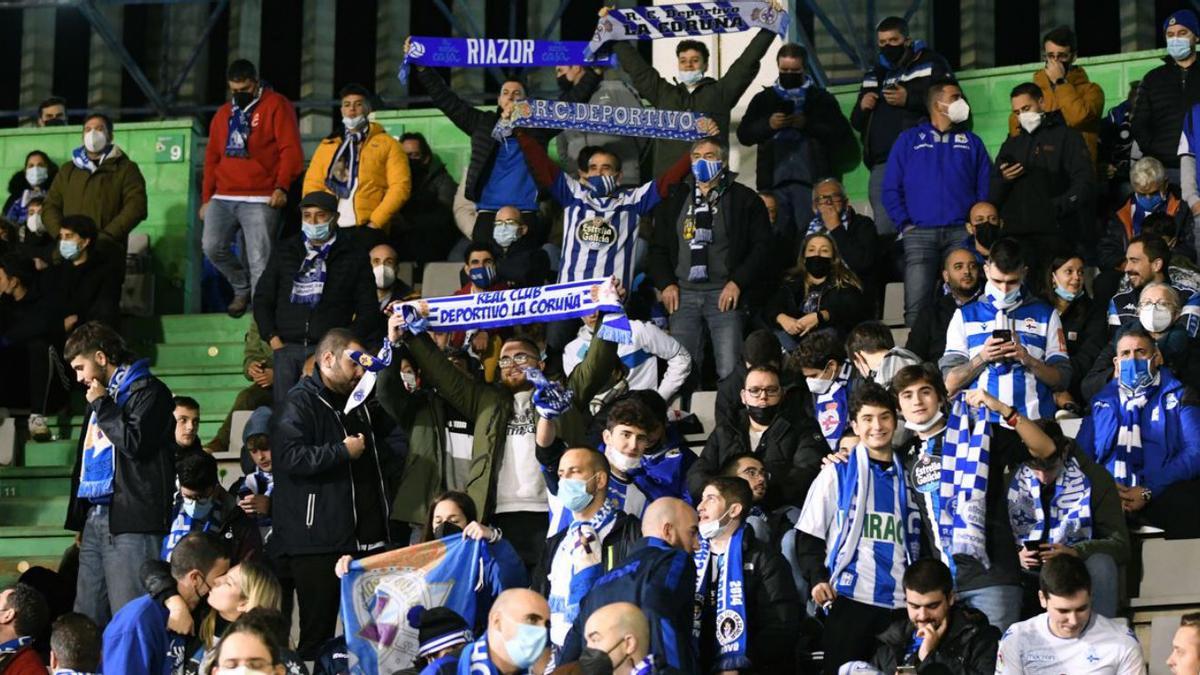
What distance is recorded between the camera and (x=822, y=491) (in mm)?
11234

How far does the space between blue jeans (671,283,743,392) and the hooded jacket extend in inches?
172

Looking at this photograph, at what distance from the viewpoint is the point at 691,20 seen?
17.0 m

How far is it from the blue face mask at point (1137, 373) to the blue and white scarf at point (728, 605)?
9.56 ft

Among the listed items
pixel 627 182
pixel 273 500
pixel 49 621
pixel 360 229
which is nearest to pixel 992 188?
pixel 627 182

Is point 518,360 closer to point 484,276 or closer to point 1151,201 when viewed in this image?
point 484,276

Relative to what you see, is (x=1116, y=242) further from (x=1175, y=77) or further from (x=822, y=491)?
(x=822, y=491)

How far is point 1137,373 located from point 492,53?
234 inches

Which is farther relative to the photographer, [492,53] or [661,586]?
[492,53]

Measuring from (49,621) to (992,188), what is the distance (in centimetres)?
714

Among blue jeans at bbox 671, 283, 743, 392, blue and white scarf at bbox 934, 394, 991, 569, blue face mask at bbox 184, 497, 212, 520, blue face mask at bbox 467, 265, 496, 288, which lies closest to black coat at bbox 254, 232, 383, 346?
blue face mask at bbox 467, 265, 496, 288

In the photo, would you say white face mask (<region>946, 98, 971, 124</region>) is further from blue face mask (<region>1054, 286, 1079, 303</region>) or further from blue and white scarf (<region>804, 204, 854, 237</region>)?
blue face mask (<region>1054, 286, 1079, 303</region>)

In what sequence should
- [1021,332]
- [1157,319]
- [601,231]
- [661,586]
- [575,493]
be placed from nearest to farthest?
[661,586] → [575,493] → [1021,332] → [1157,319] → [601,231]

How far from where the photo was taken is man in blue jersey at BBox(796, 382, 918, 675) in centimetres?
1086

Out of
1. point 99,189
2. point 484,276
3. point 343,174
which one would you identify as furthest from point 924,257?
point 99,189
